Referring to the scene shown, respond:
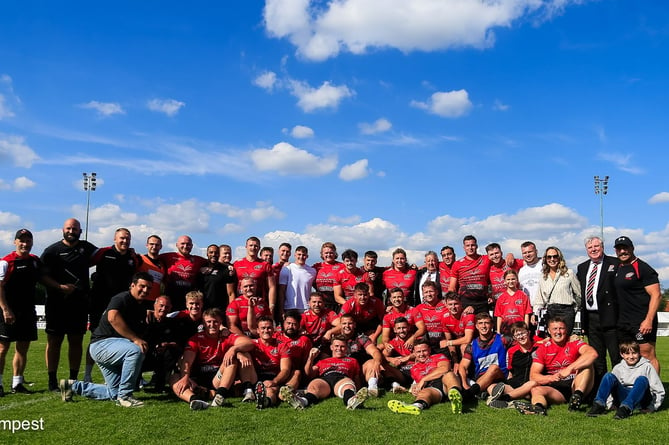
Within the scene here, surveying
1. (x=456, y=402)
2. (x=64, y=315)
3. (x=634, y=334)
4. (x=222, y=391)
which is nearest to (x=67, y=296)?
(x=64, y=315)

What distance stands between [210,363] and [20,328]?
8.26 ft

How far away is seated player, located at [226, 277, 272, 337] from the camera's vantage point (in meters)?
7.61

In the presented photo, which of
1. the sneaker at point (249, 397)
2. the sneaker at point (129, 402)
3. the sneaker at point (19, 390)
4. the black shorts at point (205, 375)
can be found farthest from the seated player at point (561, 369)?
the sneaker at point (19, 390)

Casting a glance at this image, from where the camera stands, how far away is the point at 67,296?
7.36m

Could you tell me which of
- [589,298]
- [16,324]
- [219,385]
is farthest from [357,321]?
[16,324]

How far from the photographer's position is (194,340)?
6.84m

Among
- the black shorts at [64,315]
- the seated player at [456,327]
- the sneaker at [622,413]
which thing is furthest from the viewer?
the seated player at [456,327]

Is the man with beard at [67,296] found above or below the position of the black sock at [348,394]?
above

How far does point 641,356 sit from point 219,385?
4.88 m

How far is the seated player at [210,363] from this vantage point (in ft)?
21.2

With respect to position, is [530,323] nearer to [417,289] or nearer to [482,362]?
[482,362]

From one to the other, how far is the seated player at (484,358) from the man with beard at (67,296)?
5.11 metres

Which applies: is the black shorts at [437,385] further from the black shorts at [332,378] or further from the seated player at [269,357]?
the seated player at [269,357]

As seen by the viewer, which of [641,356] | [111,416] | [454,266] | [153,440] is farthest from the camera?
[454,266]
